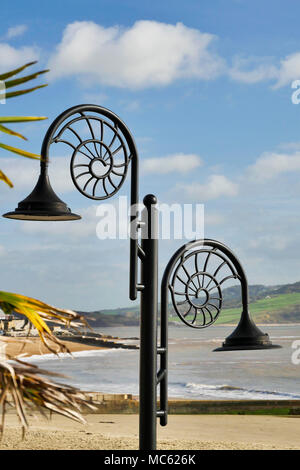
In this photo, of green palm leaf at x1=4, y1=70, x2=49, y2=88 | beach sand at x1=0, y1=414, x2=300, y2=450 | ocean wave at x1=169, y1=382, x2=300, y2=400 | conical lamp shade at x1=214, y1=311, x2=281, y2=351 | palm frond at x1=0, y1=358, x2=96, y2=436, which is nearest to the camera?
palm frond at x1=0, y1=358, x2=96, y2=436

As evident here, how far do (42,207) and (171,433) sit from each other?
835 cm

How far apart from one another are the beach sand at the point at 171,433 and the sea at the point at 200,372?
962 centimetres

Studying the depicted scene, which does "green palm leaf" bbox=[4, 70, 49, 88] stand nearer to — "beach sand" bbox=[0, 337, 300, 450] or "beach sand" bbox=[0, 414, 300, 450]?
"beach sand" bbox=[0, 414, 300, 450]

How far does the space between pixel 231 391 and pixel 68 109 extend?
26535 millimetres

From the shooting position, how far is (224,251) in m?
4.50

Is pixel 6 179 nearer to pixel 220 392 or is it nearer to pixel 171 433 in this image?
pixel 171 433

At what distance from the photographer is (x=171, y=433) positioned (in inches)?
432

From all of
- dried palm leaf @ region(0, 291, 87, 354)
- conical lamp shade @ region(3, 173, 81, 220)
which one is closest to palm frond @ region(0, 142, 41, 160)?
dried palm leaf @ region(0, 291, 87, 354)

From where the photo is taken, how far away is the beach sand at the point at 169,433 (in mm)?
8477

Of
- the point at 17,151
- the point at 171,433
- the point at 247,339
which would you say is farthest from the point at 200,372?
the point at 17,151

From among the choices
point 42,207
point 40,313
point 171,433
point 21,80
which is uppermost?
point 21,80

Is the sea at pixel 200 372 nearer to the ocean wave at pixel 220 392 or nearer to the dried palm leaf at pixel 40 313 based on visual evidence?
the ocean wave at pixel 220 392

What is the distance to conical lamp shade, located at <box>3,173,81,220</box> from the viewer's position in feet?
11.5
